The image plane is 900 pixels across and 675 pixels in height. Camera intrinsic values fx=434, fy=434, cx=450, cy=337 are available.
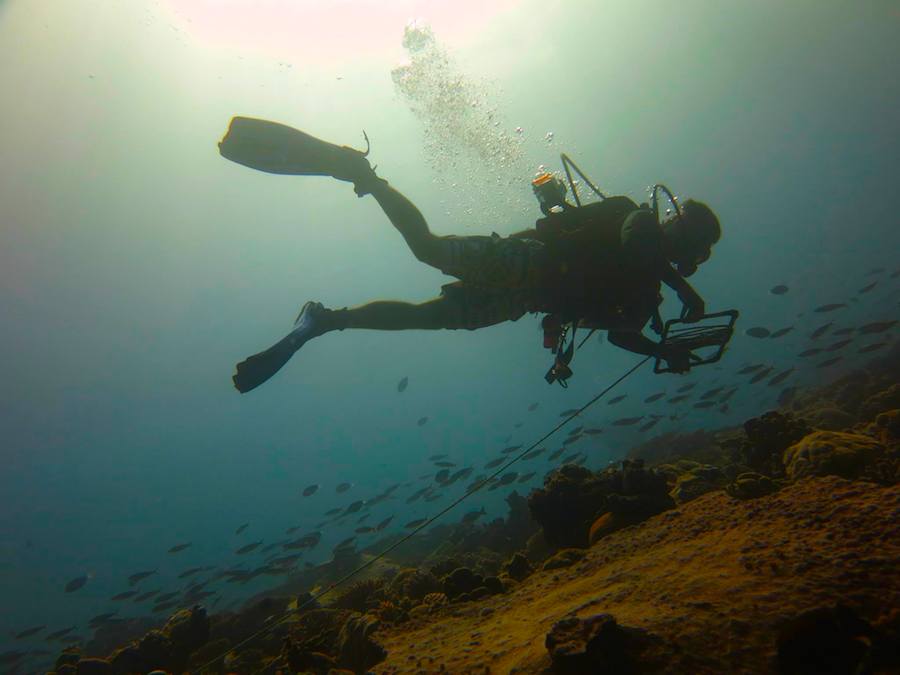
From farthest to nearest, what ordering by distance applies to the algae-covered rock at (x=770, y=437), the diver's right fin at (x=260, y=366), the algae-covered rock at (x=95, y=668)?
the algae-covered rock at (x=95, y=668), the algae-covered rock at (x=770, y=437), the diver's right fin at (x=260, y=366)

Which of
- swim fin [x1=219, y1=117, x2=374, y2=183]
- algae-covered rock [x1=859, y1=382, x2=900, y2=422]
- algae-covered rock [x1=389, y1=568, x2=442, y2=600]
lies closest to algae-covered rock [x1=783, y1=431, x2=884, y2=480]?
algae-covered rock [x1=389, y1=568, x2=442, y2=600]

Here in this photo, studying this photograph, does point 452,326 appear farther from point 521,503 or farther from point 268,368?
point 521,503

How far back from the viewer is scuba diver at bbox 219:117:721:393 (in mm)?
4465

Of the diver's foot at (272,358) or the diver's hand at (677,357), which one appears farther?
the diver's hand at (677,357)

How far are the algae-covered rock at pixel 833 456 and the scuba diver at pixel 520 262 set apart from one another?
1.38 m

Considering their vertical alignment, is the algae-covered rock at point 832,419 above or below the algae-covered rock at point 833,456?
below

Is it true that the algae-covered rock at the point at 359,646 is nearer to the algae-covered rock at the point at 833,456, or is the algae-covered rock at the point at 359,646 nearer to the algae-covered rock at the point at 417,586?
the algae-covered rock at the point at 417,586

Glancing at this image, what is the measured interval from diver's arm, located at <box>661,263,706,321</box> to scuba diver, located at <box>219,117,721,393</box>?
0.04 feet

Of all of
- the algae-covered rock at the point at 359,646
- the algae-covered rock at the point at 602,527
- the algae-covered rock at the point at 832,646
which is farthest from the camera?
the algae-covered rock at the point at 602,527

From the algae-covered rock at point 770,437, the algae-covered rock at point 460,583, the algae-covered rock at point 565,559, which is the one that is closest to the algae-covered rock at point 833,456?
the algae-covered rock at point 770,437

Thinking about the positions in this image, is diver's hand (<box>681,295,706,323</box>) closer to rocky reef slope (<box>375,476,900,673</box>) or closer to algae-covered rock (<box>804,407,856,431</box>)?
rocky reef slope (<box>375,476,900,673</box>)

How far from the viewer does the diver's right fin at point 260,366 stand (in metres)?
4.24

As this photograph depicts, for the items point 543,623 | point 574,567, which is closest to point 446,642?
point 543,623

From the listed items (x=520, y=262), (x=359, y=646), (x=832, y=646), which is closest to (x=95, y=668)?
(x=359, y=646)
